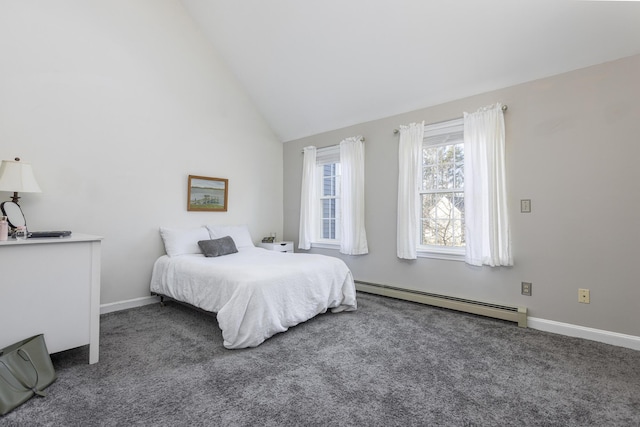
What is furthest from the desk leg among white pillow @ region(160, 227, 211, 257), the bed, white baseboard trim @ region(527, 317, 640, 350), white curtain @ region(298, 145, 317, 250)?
white baseboard trim @ region(527, 317, 640, 350)

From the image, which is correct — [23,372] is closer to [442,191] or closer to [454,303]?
[454,303]

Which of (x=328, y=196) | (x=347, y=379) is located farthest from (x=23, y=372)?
(x=328, y=196)

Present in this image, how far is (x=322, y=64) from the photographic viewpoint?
3781 mm

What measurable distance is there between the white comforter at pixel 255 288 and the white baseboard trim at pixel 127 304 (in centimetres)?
20

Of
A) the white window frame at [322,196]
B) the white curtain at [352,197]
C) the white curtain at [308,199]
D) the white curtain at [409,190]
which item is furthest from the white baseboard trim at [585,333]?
the white curtain at [308,199]

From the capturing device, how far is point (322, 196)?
4.87 metres

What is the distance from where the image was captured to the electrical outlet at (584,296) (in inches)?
103

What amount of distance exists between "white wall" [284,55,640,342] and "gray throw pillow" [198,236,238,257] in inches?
102

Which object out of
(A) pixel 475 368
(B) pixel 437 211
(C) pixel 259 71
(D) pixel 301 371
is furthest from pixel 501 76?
(D) pixel 301 371

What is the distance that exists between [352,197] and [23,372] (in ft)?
11.4

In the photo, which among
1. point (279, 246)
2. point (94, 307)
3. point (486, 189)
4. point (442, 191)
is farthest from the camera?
point (279, 246)

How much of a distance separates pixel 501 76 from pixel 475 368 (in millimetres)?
2697

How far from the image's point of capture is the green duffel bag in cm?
163

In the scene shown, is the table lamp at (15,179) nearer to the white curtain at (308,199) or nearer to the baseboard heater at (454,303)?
the white curtain at (308,199)
